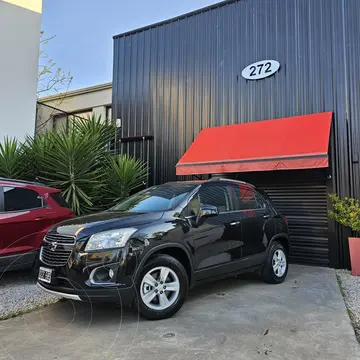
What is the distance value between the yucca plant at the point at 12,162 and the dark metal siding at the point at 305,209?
6.16 m

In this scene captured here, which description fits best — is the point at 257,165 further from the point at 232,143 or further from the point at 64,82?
the point at 64,82

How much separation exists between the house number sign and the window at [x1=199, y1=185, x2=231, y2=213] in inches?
184

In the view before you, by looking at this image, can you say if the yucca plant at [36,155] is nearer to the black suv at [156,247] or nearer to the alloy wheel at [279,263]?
the black suv at [156,247]

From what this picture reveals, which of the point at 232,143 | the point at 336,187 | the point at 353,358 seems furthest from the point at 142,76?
the point at 353,358

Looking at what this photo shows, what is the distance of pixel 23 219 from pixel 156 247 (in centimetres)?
277

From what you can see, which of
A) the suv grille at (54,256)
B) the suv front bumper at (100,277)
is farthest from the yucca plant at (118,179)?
the suv front bumper at (100,277)

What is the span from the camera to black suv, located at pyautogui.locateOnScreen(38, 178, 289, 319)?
12.3 ft

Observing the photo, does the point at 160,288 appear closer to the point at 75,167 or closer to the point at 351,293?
the point at 351,293

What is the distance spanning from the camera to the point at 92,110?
50.3ft

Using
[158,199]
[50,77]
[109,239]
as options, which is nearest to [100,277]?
[109,239]

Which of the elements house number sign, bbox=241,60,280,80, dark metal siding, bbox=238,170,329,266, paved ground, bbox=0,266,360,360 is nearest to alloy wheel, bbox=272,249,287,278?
paved ground, bbox=0,266,360,360

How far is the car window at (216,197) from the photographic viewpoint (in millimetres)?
4953

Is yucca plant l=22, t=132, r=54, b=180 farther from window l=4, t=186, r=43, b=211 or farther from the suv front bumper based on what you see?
the suv front bumper

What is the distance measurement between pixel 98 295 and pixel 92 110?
12.8 meters
